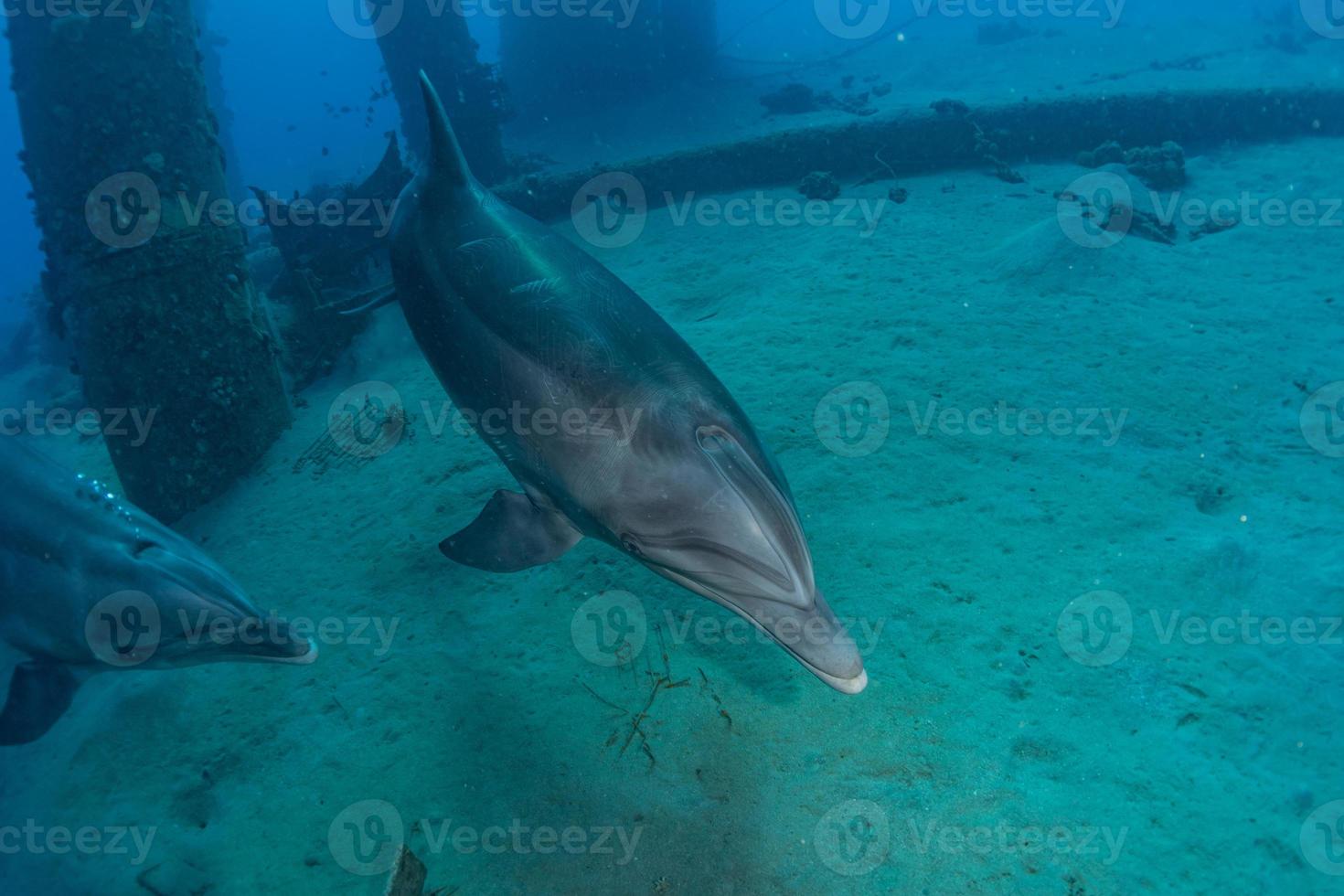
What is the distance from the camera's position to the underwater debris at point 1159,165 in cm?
1088

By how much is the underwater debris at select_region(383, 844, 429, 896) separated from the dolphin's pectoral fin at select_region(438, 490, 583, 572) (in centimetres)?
133

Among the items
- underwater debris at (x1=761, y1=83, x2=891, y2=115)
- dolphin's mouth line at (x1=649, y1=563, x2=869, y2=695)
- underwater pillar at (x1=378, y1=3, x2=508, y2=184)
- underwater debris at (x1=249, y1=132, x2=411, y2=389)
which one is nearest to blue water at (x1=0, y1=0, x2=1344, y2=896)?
dolphin's mouth line at (x1=649, y1=563, x2=869, y2=695)

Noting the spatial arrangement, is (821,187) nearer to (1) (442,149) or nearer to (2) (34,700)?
(1) (442,149)

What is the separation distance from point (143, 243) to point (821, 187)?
31.5ft

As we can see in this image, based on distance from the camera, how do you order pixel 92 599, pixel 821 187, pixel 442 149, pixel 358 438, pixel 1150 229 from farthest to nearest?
pixel 821 187 → pixel 1150 229 → pixel 358 438 → pixel 442 149 → pixel 92 599

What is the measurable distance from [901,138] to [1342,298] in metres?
7.35

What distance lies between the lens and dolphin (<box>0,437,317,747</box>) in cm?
354

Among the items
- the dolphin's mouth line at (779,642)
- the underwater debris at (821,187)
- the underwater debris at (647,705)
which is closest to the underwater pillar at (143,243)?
the underwater debris at (647,705)

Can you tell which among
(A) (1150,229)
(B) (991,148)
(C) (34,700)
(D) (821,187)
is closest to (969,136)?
(B) (991,148)

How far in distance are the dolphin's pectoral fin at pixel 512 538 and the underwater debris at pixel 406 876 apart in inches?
52.2

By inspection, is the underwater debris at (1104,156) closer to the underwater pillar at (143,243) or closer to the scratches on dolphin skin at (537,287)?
the scratches on dolphin skin at (537,287)

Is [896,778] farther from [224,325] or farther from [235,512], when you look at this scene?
[224,325]

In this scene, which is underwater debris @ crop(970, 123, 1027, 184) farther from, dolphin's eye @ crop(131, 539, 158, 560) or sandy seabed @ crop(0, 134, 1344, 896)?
dolphin's eye @ crop(131, 539, 158, 560)

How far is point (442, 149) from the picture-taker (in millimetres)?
4121
